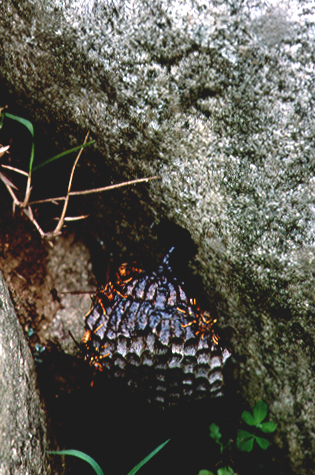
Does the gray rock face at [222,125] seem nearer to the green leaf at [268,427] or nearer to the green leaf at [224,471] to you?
the green leaf at [268,427]

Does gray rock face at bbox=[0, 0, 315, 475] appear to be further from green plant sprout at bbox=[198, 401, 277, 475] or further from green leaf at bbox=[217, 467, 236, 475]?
green leaf at bbox=[217, 467, 236, 475]

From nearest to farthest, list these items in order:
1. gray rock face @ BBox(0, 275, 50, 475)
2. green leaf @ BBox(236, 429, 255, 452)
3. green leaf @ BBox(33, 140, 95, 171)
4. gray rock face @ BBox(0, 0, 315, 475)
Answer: gray rock face @ BBox(0, 275, 50, 475), gray rock face @ BBox(0, 0, 315, 475), green leaf @ BBox(33, 140, 95, 171), green leaf @ BBox(236, 429, 255, 452)

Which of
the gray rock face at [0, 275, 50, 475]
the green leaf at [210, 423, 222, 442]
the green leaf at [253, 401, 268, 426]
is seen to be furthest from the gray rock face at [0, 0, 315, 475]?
the gray rock face at [0, 275, 50, 475]

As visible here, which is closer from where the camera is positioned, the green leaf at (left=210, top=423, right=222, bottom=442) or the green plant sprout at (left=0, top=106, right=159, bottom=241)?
the green plant sprout at (left=0, top=106, right=159, bottom=241)

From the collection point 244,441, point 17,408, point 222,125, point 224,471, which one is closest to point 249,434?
point 244,441

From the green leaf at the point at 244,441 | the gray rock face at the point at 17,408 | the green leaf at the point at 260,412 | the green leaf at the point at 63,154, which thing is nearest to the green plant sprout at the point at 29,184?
the green leaf at the point at 63,154

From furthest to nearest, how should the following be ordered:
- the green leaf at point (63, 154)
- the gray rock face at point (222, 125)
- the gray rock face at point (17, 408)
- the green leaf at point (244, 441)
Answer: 1. the green leaf at point (244, 441)
2. the green leaf at point (63, 154)
3. the gray rock face at point (222, 125)
4. the gray rock face at point (17, 408)

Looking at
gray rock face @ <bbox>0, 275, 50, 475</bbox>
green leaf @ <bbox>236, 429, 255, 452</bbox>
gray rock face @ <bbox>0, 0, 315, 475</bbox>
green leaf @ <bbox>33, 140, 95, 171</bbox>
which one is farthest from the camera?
green leaf @ <bbox>236, 429, 255, 452</bbox>

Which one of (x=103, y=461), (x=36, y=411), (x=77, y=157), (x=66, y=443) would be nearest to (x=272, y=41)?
(x=77, y=157)
